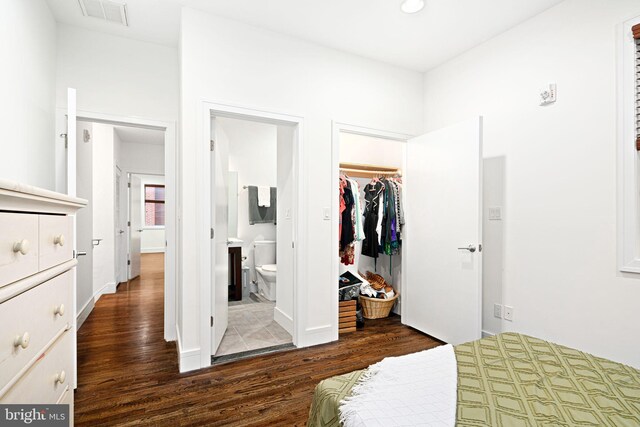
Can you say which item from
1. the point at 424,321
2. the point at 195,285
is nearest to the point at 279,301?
the point at 195,285

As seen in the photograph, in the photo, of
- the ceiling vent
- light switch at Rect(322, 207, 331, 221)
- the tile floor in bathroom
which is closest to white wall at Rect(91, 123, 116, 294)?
the tile floor in bathroom

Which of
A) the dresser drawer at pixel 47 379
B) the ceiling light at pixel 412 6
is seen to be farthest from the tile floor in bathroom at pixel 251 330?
the ceiling light at pixel 412 6

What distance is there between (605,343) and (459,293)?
934 millimetres

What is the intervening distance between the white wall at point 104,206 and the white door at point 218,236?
8.28 ft

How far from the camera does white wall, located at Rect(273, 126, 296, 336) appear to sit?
307 cm

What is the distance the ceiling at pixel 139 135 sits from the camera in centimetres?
518

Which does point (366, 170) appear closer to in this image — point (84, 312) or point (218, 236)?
point (218, 236)

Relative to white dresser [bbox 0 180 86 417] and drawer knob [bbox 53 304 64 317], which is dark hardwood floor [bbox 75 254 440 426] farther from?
drawer knob [bbox 53 304 64 317]

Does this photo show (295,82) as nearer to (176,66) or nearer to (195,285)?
(176,66)

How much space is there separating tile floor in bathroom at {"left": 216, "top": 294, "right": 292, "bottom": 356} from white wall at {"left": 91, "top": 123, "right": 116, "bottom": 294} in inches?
78.6

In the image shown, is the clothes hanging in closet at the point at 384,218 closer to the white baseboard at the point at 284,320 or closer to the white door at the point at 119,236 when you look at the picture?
the white baseboard at the point at 284,320

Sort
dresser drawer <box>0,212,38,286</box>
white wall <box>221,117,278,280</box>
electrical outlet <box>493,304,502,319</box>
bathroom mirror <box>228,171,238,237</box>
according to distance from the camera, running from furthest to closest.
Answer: white wall <box>221,117,278,280</box>
bathroom mirror <box>228,171,238,237</box>
electrical outlet <box>493,304,502,319</box>
dresser drawer <box>0,212,38,286</box>

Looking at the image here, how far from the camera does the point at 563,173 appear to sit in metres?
2.27

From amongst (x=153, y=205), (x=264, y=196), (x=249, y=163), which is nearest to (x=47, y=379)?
(x=264, y=196)
